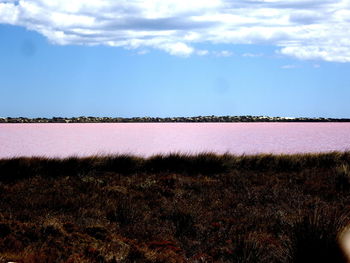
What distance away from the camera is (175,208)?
542 inches

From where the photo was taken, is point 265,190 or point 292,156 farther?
point 292,156

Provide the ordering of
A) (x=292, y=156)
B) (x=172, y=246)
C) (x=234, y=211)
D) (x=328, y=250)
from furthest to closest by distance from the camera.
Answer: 1. (x=292, y=156)
2. (x=234, y=211)
3. (x=172, y=246)
4. (x=328, y=250)

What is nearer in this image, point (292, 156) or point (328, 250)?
point (328, 250)

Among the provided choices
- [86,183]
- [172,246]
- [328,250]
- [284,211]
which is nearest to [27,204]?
[86,183]

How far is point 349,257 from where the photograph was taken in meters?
8.33

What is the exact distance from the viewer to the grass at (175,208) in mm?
8867

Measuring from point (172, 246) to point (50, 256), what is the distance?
7.95 feet

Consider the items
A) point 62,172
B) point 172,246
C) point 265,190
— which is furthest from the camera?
point 62,172

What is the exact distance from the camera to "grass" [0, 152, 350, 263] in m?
8.87

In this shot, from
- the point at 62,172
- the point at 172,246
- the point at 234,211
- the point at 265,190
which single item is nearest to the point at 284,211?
the point at 234,211

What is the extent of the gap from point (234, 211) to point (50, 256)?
6.77 meters

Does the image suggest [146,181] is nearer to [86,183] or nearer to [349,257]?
[86,183]

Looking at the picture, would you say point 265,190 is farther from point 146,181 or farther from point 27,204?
point 27,204

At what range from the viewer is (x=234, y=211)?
14.2 metres
